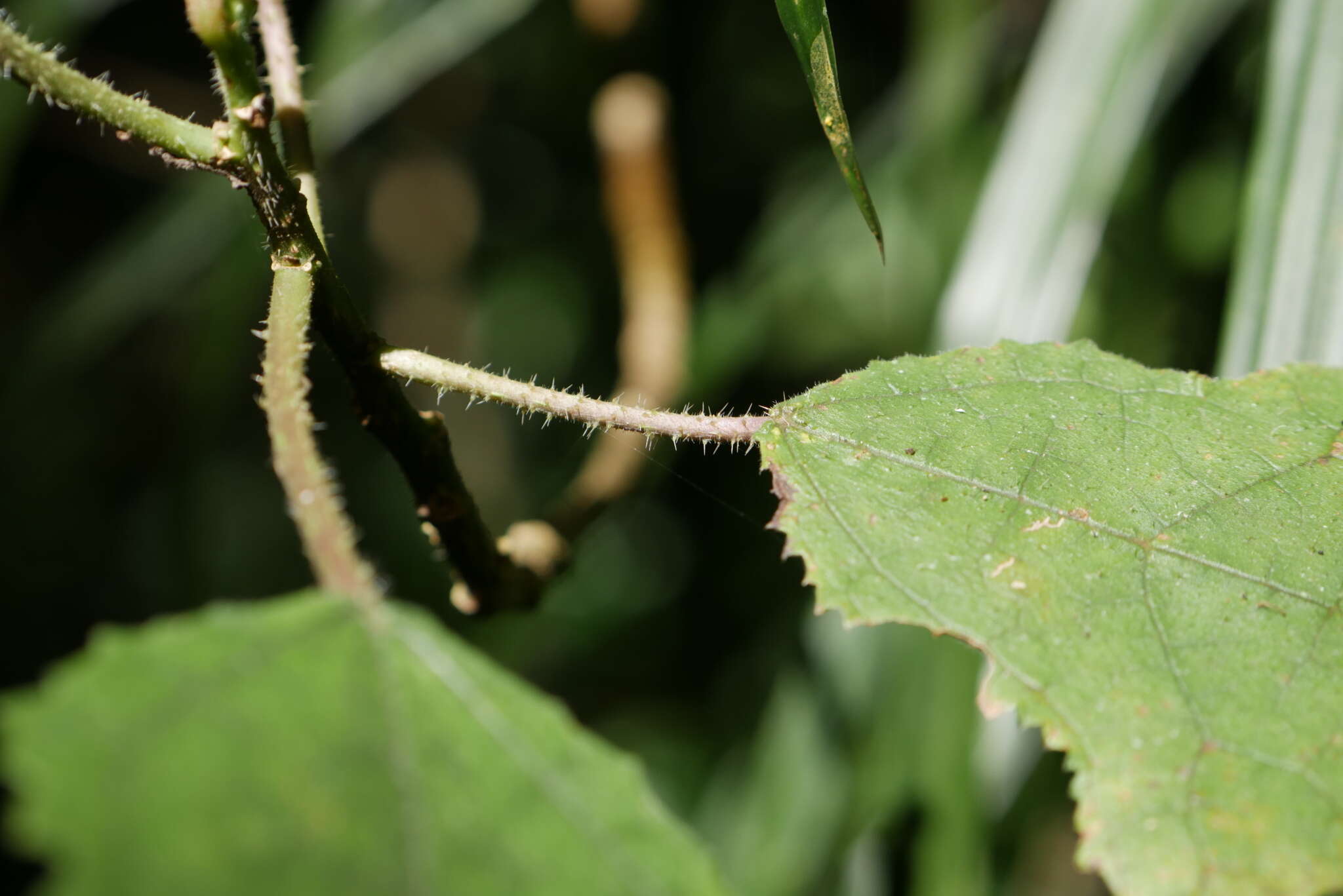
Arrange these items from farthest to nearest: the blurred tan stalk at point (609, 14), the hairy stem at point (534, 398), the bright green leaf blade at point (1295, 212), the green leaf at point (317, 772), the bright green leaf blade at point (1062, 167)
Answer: the blurred tan stalk at point (609, 14), the bright green leaf blade at point (1062, 167), the bright green leaf blade at point (1295, 212), the hairy stem at point (534, 398), the green leaf at point (317, 772)

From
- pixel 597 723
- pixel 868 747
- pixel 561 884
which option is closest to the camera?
pixel 561 884

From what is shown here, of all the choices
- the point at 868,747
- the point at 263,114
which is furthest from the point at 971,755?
the point at 263,114

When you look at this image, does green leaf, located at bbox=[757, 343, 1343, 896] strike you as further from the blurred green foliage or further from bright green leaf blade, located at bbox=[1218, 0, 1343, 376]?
the blurred green foliage

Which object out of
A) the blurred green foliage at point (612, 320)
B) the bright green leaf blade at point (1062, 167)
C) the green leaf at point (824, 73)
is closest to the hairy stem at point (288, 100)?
the green leaf at point (824, 73)

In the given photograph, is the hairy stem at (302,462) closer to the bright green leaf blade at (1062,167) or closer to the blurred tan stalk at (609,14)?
the bright green leaf blade at (1062,167)

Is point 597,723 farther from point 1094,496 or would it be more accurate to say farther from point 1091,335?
point 1094,496

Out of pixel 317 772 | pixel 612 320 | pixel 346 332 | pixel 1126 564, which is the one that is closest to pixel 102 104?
pixel 346 332
